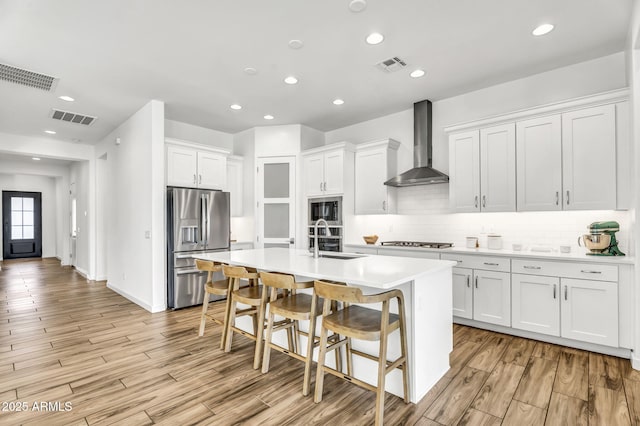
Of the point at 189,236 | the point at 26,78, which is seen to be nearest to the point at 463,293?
the point at 189,236

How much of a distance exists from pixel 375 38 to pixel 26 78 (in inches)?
160

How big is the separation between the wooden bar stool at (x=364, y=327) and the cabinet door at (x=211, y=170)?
144 inches

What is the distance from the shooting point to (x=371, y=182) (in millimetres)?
5008

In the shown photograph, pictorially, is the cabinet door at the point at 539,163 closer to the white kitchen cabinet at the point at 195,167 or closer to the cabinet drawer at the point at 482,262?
the cabinet drawer at the point at 482,262

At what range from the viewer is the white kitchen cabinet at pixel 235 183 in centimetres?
586

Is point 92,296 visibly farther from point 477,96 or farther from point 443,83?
point 477,96

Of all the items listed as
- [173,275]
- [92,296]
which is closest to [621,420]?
[173,275]

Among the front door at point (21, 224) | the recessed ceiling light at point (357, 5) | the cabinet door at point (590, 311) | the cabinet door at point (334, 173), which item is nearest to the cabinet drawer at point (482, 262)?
the cabinet door at point (590, 311)

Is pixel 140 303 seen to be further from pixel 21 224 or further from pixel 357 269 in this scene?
pixel 21 224

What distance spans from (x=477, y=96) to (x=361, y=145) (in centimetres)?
177

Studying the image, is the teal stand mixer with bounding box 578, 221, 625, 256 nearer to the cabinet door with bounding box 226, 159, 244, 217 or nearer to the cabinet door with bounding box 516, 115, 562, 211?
the cabinet door with bounding box 516, 115, 562, 211

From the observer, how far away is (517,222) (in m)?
3.93

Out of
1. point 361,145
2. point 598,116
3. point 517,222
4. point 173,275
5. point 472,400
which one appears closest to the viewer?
point 472,400

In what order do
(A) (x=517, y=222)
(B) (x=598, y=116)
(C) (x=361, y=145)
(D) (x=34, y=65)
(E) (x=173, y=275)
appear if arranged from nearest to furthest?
(B) (x=598, y=116)
(D) (x=34, y=65)
(A) (x=517, y=222)
(E) (x=173, y=275)
(C) (x=361, y=145)
